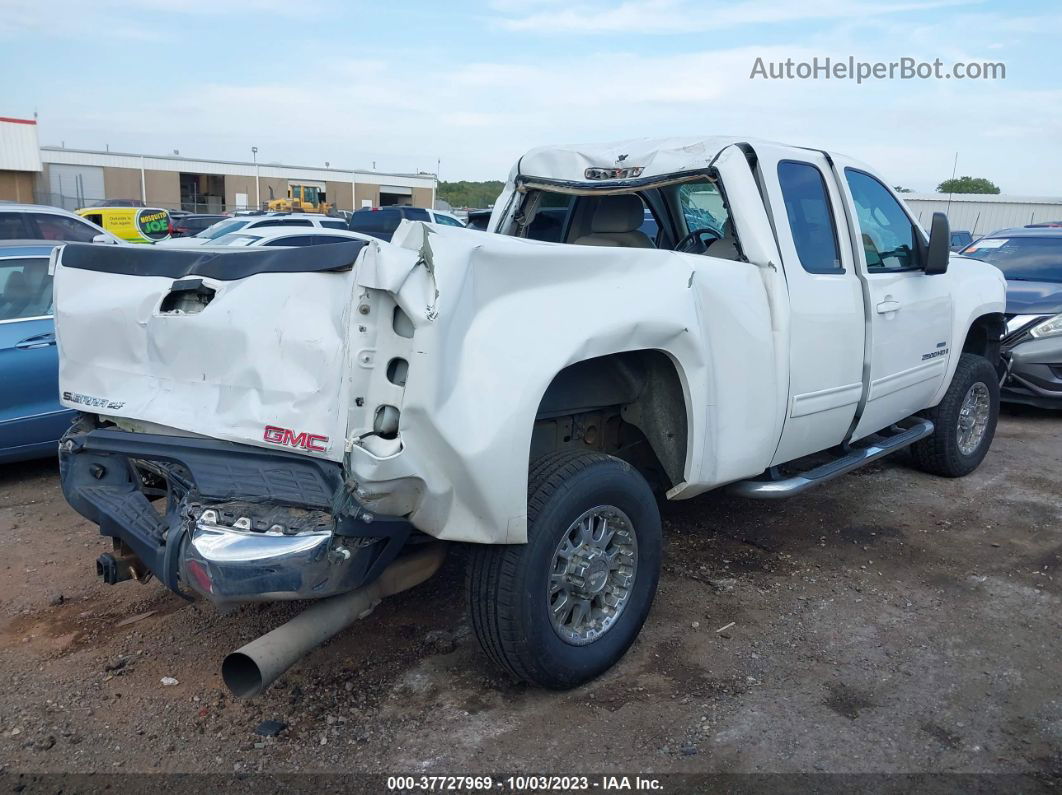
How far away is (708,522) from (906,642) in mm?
1576

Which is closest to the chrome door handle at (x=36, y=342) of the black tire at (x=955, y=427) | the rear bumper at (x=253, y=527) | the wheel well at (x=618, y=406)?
the rear bumper at (x=253, y=527)

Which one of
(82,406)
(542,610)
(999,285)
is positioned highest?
(999,285)

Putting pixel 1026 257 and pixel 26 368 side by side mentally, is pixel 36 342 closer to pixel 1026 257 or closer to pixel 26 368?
pixel 26 368

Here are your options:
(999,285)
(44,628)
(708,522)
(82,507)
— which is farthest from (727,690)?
(999,285)

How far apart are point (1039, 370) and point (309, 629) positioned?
292 inches

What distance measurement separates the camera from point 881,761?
299cm

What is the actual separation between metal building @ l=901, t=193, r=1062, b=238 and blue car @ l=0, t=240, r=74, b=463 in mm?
31233

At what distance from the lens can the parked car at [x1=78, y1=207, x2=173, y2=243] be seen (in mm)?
22203

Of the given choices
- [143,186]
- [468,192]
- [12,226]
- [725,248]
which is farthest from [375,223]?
[468,192]

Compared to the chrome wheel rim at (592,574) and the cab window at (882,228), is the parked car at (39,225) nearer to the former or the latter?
the cab window at (882,228)

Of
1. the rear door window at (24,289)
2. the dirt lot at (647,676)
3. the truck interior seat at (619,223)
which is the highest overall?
the truck interior seat at (619,223)

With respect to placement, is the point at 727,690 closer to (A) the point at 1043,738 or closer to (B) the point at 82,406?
(A) the point at 1043,738

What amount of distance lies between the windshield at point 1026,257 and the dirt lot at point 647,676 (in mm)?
4786

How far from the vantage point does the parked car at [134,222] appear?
72.8ft
